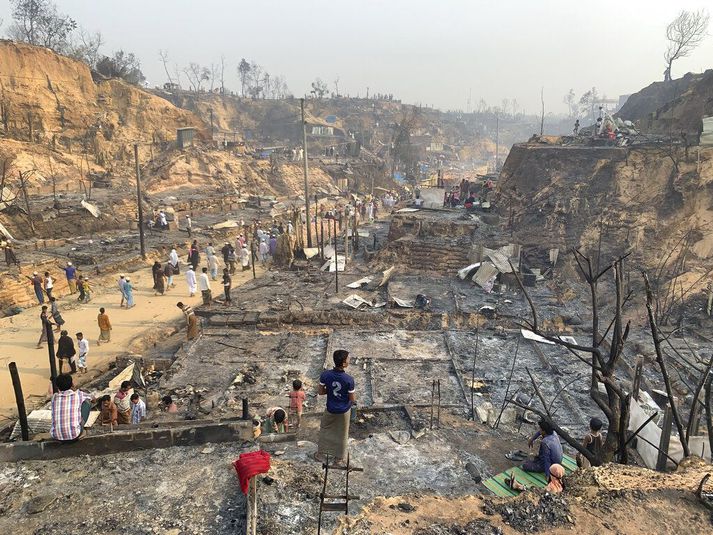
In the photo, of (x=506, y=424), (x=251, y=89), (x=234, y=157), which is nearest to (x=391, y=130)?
(x=251, y=89)

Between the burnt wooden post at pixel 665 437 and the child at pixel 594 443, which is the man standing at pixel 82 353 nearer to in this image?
the child at pixel 594 443

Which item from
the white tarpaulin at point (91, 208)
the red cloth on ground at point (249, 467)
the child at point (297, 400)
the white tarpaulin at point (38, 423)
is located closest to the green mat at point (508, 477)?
the red cloth on ground at point (249, 467)

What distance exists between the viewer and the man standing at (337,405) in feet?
15.8

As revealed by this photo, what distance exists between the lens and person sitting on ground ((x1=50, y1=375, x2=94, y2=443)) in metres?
5.32

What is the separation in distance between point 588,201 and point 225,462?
61.1 ft

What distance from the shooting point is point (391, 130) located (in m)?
75.1

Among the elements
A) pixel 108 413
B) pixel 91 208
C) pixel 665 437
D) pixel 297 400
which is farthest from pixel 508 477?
pixel 91 208

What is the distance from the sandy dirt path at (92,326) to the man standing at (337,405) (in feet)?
24.9

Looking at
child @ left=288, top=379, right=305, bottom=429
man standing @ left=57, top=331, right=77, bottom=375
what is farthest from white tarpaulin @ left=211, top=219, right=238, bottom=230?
child @ left=288, top=379, right=305, bottom=429

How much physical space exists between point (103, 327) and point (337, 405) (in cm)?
996

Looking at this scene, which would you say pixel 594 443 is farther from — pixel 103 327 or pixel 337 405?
pixel 103 327

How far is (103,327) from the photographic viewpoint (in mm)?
12586

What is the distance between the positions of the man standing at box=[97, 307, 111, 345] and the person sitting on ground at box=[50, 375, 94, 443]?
7.58m

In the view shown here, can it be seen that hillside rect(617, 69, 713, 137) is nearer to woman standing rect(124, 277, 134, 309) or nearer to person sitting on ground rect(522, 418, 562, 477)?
person sitting on ground rect(522, 418, 562, 477)
